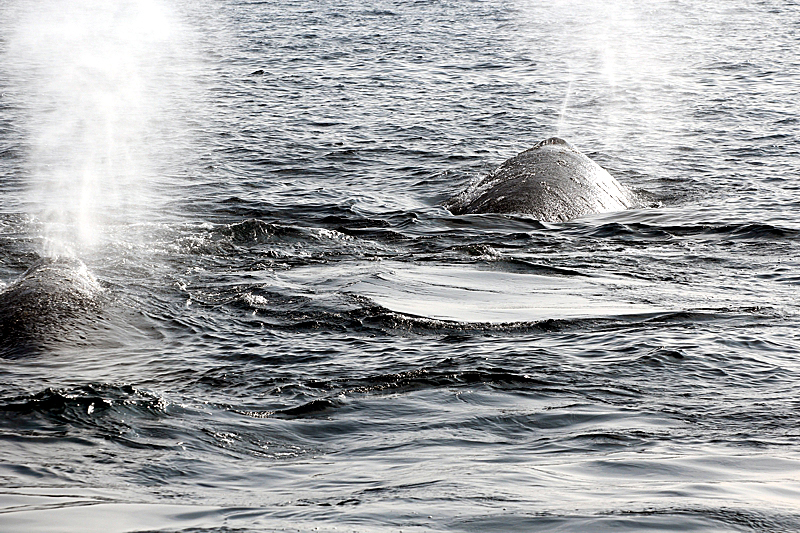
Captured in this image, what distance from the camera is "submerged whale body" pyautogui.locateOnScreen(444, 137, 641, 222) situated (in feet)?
40.0

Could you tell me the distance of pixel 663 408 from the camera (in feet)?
20.8

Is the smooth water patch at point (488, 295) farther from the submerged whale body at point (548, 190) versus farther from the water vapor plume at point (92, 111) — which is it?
the water vapor plume at point (92, 111)

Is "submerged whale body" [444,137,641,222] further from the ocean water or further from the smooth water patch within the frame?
the smooth water patch

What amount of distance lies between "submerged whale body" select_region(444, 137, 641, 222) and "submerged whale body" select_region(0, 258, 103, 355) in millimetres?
5358

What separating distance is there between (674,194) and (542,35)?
661 inches

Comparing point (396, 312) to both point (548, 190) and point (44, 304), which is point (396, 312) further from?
Answer: point (548, 190)

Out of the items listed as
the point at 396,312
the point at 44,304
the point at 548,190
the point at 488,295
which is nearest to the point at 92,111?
the point at 548,190

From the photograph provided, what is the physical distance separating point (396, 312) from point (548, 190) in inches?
186

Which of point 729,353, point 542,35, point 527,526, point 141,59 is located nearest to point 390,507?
point 527,526

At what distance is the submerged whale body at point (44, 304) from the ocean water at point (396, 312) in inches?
3.6

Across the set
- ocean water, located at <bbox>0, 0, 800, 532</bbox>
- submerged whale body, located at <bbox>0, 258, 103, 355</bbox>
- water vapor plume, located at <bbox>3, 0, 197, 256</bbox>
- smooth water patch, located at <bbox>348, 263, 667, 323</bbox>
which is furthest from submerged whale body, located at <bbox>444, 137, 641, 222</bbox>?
submerged whale body, located at <bbox>0, 258, 103, 355</bbox>

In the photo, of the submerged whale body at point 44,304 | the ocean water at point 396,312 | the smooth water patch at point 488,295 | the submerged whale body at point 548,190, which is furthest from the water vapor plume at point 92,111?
the submerged whale body at point 548,190

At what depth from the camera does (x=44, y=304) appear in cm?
777

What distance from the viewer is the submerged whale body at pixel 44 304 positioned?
290 inches
